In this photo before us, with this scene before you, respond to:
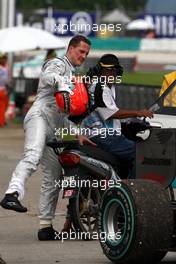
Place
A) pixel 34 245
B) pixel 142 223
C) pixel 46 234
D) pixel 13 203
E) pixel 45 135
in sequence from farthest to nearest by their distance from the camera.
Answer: pixel 46 234, pixel 45 135, pixel 34 245, pixel 13 203, pixel 142 223

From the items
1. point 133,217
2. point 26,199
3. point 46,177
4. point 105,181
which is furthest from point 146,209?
point 26,199

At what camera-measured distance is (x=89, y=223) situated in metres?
10.0

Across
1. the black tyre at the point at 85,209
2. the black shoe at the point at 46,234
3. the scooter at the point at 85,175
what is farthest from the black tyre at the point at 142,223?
the black shoe at the point at 46,234

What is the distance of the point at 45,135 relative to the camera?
1009cm

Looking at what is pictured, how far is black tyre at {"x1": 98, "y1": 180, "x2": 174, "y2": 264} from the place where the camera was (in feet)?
27.1

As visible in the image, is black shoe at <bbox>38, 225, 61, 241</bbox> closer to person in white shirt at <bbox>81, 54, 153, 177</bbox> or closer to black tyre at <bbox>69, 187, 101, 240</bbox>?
black tyre at <bbox>69, 187, 101, 240</bbox>

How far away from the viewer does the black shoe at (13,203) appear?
963cm

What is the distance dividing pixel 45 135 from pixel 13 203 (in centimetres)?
76

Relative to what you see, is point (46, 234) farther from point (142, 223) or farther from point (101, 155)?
point (142, 223)

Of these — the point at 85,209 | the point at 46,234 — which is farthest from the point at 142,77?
the point at 85,209

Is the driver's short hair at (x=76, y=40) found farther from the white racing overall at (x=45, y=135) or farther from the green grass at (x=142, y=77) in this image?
the green grass at (x=142, y=77)

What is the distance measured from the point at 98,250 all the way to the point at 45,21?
35450 millimetres

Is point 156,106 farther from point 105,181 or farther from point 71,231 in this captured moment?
point 71,231

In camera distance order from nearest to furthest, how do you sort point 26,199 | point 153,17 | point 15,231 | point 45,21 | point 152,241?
point 152,241
point 15,231
point 26,199
point 45,21
point 153,17
